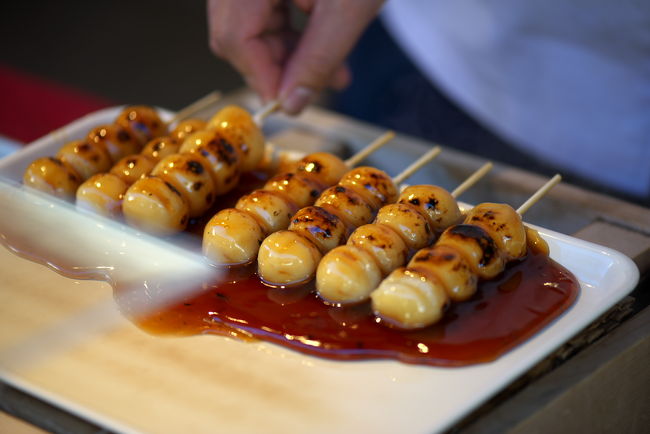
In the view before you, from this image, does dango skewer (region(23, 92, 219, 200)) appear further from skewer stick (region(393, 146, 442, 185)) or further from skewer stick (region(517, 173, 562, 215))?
skewer stick (region(517, 173, 562, 215))

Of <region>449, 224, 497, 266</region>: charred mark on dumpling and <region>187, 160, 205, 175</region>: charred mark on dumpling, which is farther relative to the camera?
<region>187, 160, 205, 175</region>: charred mark on dumpling

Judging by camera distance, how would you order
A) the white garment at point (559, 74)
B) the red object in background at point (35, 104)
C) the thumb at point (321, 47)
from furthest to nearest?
1. the red object in background at point (35, 104)
2. the white garment at point (559, 74)
3. the thumb at point (321, 47)

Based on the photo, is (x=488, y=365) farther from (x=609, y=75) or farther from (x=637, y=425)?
(x=609, y=75)

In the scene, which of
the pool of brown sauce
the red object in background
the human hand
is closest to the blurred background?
the red object in background

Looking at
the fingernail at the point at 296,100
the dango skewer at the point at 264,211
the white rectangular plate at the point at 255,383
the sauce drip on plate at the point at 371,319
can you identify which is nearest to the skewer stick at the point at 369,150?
the dango skewer at the point at 264,211

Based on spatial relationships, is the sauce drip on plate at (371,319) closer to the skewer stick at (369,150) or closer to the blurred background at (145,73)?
the skewer stick at (369,150)

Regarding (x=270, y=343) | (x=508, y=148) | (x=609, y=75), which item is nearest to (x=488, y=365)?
(x=270, y=343)
